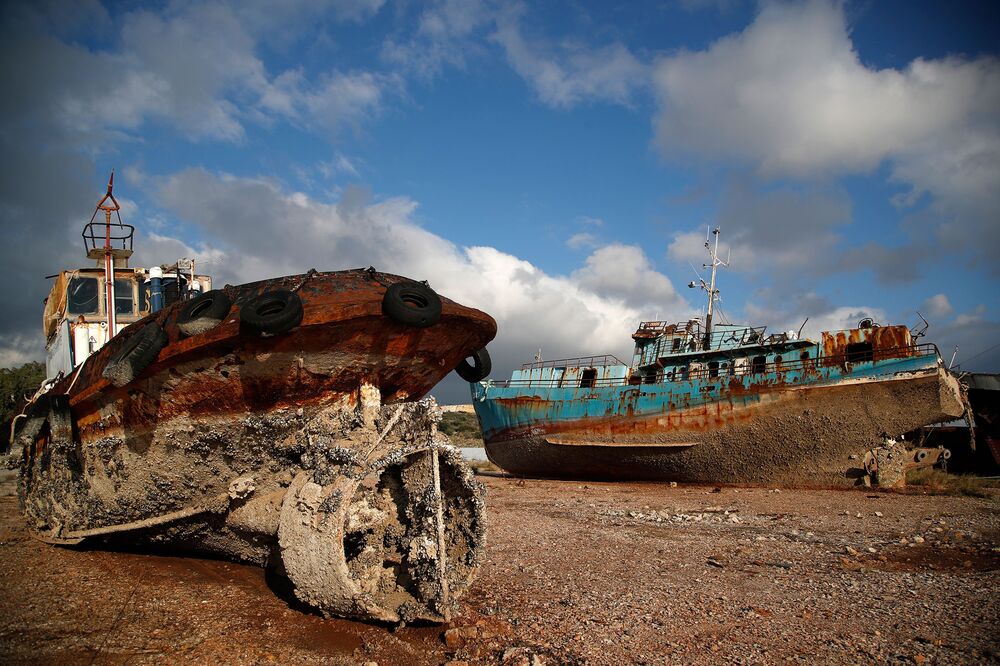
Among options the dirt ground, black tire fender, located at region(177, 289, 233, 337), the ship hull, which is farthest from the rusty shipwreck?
the ship hull

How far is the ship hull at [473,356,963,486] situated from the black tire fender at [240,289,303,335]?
13.6 m

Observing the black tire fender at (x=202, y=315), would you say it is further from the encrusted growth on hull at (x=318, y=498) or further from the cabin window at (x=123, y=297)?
the cabin window at (x=123, y=297)

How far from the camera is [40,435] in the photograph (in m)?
7.34

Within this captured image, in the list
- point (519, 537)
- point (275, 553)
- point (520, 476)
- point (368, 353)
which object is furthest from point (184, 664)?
point (520, 476)

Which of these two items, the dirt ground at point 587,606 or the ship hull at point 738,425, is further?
the ship hull at point 738,425

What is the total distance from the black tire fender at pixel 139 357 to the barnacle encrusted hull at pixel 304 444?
2 centimetres

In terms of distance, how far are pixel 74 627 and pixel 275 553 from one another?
1556 millimetres

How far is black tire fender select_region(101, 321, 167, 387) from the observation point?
5.17 meters

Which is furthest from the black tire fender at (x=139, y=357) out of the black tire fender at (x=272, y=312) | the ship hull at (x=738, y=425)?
the ship hull at (x=738, y=425)

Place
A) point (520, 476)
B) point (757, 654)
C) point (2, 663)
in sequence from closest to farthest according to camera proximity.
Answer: point (2, 663) < point (757, 654) < point (520, 476)

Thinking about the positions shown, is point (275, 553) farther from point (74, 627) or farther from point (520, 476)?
point (520, 476)

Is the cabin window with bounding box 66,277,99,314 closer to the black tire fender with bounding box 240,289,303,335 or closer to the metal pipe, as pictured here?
the metal pipe

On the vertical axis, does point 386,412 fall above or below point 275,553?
above

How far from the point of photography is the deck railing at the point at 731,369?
1441cm
